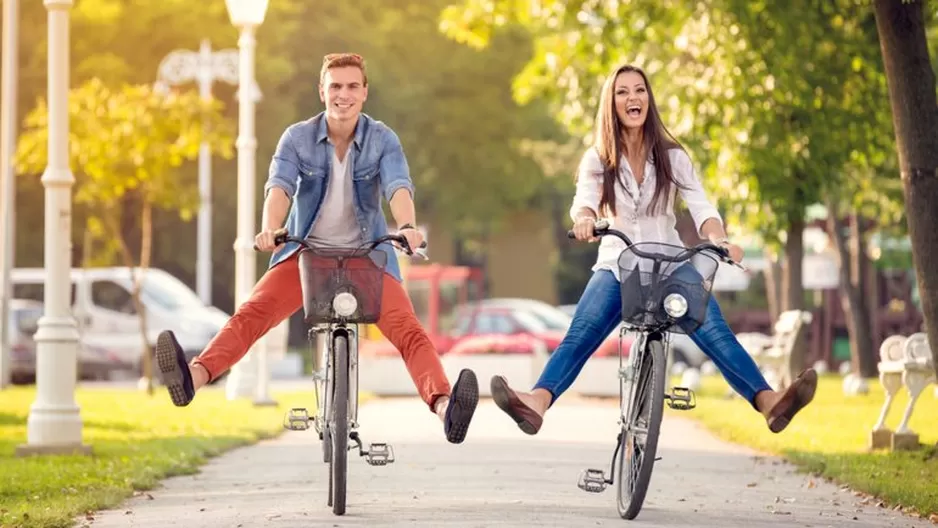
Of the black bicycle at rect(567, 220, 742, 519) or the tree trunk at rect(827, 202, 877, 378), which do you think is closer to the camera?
the black bicycle at rect(567, 220, 742, 519)

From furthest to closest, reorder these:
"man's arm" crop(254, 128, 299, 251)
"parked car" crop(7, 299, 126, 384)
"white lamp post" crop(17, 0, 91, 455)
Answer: "parked car" crop(7, 299, 126, 384), "white lamp post" crop(17, 0, 91, 455), "man's arm" crop(254, 128, 299, 251)

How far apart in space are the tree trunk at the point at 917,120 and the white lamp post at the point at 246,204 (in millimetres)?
8966

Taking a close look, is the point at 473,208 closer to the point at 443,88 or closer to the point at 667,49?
the point at 443,88

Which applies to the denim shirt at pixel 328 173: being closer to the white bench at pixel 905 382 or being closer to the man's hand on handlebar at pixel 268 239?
the man's hand on handlebar at pixel 268 239

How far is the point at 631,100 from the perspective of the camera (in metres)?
9.09

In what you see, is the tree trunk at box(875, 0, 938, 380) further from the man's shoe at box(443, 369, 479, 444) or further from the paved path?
the man's shoe at box(443, 369, 479, 444)

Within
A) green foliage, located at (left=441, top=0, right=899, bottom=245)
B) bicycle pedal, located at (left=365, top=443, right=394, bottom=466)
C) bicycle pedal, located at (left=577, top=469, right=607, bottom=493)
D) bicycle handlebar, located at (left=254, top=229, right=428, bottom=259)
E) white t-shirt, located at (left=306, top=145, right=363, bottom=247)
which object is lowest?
bicycle pedal, located at (left=577, top=469, right=607, bottom=493)

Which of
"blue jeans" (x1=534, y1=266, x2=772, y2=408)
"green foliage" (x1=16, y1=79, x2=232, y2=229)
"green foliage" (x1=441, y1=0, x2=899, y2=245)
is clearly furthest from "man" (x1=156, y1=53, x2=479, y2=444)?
"green foliage" (x1=16, y1=79, x2=232, y2=229)

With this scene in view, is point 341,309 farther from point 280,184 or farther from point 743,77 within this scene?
point 743,77

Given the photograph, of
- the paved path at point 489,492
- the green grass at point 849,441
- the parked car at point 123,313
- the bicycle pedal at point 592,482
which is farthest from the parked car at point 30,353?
the bicycle pedal at point 592,482

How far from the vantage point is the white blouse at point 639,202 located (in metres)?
8.99

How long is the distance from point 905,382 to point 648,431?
6.01 m

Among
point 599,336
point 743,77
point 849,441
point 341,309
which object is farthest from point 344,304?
point 743,77

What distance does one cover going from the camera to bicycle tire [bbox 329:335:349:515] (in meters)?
8.91
